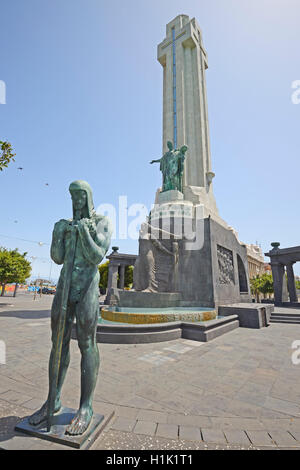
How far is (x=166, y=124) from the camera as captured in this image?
86.0ft

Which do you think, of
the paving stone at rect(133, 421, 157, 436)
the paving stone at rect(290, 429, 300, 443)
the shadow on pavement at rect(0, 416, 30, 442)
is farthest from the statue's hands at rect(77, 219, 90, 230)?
the paving stone at rect(290, 429, 300, 443)

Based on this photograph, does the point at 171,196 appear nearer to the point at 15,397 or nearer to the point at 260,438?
the point at 15,397

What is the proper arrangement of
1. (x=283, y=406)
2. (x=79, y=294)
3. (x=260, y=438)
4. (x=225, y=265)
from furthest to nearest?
(x=225, y=265), (x=283, y=406), (x=79, y=294), (x=260, y=438)

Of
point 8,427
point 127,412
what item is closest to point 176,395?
point 127,412

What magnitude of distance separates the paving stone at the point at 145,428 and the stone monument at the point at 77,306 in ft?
1.44

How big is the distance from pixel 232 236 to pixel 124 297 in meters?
9.04

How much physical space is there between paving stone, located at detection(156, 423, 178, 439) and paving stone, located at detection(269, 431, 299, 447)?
1.06 m

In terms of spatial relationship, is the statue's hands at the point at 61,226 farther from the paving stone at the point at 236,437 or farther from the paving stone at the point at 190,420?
the paving stone at the point at 236,437

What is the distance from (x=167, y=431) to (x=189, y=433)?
24 centimetres

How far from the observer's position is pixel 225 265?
498 inches

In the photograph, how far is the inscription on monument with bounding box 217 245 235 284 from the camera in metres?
12.0

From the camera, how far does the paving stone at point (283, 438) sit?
2209 mm

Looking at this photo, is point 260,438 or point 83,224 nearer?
point 260,438

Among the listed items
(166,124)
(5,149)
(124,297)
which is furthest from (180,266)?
(166,124)
